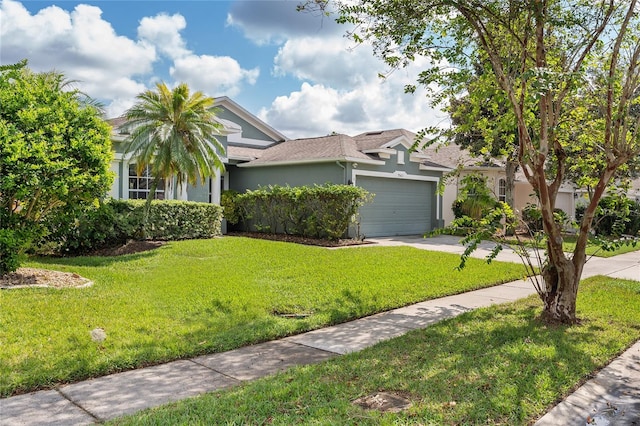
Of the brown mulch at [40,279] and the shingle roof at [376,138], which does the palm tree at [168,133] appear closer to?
the brown mulch at [40,279]

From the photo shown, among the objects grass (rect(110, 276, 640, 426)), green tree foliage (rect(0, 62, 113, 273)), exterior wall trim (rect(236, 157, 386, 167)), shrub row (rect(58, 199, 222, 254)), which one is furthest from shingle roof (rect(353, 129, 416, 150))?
grass (rect(110, 276, 640, 426))

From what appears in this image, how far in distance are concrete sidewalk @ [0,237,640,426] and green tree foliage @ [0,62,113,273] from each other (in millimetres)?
4255

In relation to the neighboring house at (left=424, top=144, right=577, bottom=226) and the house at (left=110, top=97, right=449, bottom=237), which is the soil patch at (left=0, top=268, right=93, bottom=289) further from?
the neighboring house at (left=424, top=144, right=577, bottom=226)

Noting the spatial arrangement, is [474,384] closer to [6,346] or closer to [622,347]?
[622,347]

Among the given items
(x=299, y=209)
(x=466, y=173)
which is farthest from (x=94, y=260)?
(x=466, y=173)

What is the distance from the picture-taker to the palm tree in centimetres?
1288

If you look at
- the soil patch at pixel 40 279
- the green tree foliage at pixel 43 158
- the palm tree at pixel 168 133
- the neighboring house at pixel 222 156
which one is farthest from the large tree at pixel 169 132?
the soil patch at pixel 40 279

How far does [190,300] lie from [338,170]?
35.3ft

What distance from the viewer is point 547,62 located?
21.6 feet

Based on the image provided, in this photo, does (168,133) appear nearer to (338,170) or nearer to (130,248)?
(130,248)

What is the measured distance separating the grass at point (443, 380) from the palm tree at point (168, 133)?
9.23 meters

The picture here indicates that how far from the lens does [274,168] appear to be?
63.0ft

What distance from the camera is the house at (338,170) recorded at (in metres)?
17.3

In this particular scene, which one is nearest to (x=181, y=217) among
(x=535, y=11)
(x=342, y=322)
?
(x=342, y=322)
